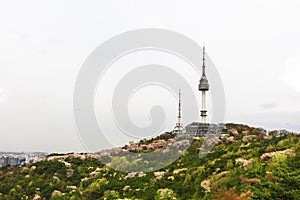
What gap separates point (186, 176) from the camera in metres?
19.6

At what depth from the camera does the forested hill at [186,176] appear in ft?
45.0

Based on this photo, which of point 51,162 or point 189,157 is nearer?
point 189,157

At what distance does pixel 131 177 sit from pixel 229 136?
10.2 metres

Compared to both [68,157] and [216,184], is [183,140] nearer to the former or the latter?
[68,157]

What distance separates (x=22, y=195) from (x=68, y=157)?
677cm

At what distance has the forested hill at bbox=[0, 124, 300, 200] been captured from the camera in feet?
45.0

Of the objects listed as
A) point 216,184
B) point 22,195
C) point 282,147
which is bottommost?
point 22,195

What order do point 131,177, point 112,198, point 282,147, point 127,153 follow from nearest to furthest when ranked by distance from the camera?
point 112,198
point 282,147
point 131,177
point 127,153

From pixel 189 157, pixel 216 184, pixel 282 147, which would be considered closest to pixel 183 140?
pixel 189 157

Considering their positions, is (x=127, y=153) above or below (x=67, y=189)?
above

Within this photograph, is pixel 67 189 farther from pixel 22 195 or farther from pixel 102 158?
pixel 102 158

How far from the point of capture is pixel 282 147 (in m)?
20.2

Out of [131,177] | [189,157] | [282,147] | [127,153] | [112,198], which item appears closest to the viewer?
[112,198]

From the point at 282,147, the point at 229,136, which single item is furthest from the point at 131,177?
the point at 229,136
